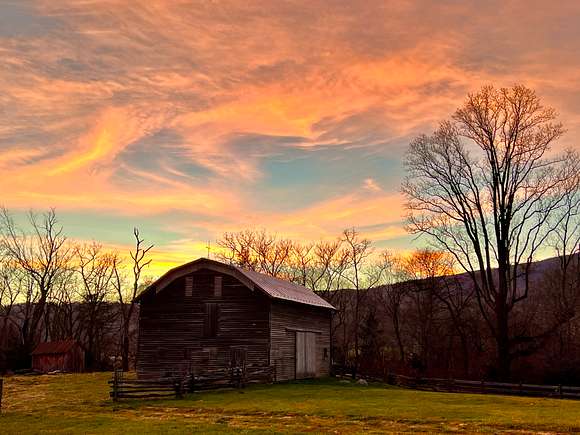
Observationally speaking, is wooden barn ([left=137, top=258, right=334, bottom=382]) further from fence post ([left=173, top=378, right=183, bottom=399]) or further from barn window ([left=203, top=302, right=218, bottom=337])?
fence post ([left=173, top=378, right=183, bottom=399])

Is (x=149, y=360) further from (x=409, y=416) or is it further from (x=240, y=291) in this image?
(x=409, y=416)

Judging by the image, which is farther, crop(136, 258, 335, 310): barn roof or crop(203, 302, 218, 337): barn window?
crop(203, 302, 218, 337): barn window

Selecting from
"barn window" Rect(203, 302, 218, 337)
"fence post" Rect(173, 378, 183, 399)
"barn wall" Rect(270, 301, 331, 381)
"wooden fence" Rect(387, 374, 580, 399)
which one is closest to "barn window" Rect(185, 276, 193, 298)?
"barn window" Rect(203, 302, 218, 337)

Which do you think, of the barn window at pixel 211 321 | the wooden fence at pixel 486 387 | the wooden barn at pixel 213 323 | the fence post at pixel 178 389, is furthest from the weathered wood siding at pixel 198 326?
the wooden fence at pixel 486 387

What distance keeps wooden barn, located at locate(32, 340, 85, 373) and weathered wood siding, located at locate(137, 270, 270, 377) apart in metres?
22.4

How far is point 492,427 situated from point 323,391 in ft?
47.2

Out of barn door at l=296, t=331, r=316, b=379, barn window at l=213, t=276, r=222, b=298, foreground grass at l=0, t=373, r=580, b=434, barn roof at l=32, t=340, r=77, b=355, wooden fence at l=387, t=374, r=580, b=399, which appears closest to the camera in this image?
foreground grass at l=0, t=373, r=580, b=434

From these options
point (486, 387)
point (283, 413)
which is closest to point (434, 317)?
point (486, 387)

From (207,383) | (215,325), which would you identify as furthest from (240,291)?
(207,383)

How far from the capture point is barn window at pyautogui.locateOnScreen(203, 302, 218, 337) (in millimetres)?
36969

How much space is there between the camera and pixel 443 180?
4231 centimetres

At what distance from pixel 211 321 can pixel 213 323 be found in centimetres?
18

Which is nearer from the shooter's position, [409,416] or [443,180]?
[409,416]

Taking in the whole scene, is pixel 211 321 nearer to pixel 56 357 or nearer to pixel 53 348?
pixel 56 357
